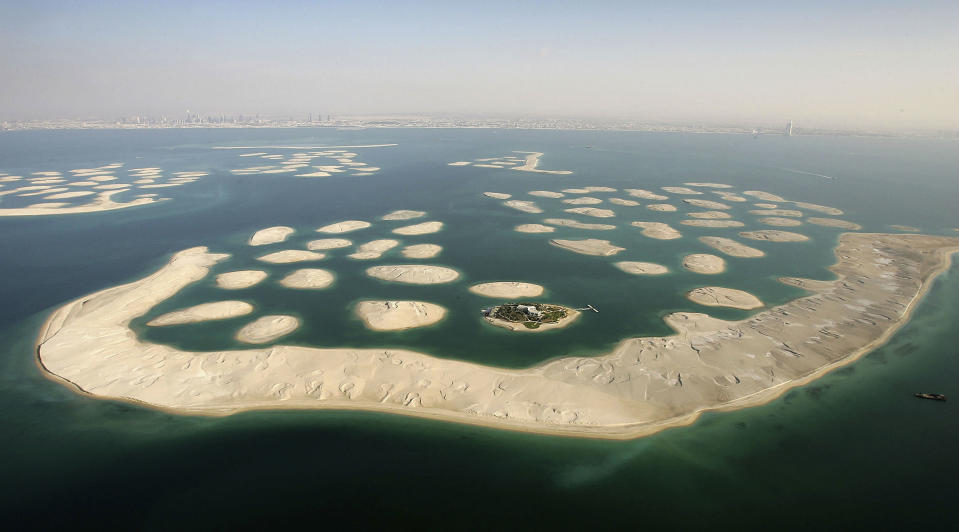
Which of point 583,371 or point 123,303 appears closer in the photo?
point 583,371

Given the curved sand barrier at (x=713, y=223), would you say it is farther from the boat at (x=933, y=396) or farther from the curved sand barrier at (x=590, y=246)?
the boat at (x=933, y=396)

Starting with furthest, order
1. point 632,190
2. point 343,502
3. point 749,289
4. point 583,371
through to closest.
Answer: point 632,190 → point 749,289 → point 583,371 → point 343,502

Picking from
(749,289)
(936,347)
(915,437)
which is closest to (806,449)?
(915,437)

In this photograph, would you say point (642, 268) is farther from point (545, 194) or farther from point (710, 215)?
point (545, 194)

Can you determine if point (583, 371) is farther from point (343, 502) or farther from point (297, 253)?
point (297, 253)

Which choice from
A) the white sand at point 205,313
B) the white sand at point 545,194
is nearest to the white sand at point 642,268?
the white sand at point 545,194

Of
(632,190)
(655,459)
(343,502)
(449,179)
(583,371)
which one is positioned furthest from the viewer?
(449,179)
